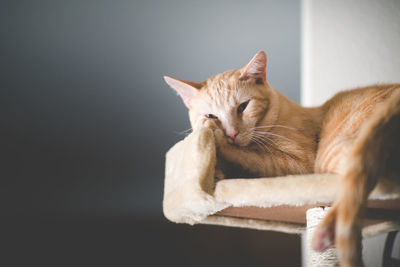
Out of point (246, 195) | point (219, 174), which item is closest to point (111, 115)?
point (219, 174)

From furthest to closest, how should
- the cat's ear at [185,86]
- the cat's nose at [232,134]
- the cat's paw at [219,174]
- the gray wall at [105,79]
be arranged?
the gray wall at [105,79]
the cat's ear at [185,86]
the cat's nose at [232,134]
the cat's paw at [219,174]

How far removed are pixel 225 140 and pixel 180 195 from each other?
24 centimetres

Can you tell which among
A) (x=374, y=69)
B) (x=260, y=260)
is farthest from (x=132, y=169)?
(x=374, y=69)

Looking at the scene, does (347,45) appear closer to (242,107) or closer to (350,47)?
(350,47)

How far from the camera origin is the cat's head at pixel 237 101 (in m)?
1.03

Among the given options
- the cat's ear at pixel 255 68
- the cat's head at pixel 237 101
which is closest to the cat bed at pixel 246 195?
the cat's head at pixel 237 101

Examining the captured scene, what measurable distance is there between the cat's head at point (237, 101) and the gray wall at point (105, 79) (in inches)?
47.8

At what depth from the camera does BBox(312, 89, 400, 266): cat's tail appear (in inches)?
21.2

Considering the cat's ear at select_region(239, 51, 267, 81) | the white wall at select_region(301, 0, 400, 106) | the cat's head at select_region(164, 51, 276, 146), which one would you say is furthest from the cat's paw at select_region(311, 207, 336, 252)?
the white wall at select_region(301, 0, 400, 106)

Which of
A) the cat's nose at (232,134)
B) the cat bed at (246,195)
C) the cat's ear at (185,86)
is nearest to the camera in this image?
the cat bed at (246,195)

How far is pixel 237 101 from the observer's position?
1077 millimetres

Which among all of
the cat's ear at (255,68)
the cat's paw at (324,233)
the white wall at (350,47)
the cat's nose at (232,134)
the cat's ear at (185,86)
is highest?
the white wall at (350,47)

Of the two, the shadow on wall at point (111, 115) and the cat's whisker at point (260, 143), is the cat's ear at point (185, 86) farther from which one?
the shadow on wall at point (111, 115)

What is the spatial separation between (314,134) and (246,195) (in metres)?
0.46
